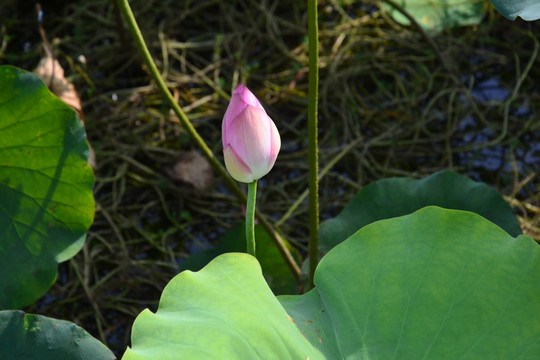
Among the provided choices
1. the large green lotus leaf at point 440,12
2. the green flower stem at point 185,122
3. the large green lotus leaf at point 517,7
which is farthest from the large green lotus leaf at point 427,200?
the large green lotus leaf at point 440,12

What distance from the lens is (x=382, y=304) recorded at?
2.91 ft

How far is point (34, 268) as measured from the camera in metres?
1.27

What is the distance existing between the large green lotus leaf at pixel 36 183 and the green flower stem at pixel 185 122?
228 millimetres

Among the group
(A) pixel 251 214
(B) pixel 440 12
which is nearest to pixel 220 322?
(A) pixel 251 214

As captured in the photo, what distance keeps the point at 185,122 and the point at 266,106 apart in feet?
2.89

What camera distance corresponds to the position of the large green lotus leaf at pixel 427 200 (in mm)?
1312

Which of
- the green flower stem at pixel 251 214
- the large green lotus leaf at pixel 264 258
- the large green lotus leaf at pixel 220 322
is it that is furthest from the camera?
the large green lotus leaf at pixel 264 258

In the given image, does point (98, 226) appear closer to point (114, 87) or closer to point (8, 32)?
point (114, 87)

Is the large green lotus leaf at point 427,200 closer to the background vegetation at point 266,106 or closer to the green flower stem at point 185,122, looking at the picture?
the green flower stem at point 185,122

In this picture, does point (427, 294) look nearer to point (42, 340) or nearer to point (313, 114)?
point (313, 114)

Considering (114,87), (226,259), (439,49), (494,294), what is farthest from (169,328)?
(439,49)

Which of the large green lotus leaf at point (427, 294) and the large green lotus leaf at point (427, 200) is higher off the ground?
the large green lotus leaf at point (427, 294)

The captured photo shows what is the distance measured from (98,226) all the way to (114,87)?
1.69ft

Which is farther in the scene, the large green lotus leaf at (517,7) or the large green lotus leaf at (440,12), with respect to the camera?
the large green lotus leaf at (440,12)
